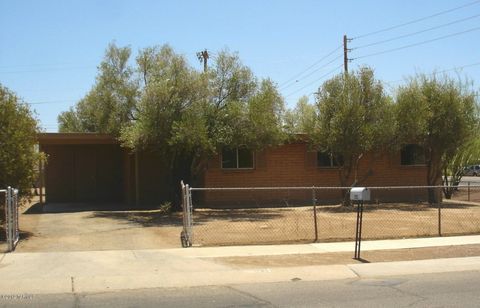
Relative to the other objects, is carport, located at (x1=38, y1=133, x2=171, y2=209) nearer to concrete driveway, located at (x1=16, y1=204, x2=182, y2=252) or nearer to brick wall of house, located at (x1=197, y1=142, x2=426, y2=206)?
brick wall of house, located at (x1=197, y1=142, x2=426, y2=206)

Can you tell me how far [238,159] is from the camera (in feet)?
81.3

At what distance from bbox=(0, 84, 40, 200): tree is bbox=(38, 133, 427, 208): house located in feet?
26.0

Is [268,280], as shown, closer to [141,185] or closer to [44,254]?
[44,254]

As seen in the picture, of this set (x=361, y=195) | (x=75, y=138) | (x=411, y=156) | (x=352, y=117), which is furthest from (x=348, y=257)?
(x=411, y=156)

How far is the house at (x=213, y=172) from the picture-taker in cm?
2455

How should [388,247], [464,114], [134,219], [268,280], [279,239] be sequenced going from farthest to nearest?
[464,114] < [134,219] < [279,239] < [388,247] < [268,280]

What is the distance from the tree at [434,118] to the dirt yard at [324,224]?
288 cm

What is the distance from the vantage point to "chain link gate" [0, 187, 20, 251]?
473 inches

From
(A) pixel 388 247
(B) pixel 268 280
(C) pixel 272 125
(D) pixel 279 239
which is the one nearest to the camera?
Result: (B) pixel 268 280

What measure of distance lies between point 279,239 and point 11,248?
6.00 metres

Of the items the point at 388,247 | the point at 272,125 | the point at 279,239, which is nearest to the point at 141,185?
the point at 272,125

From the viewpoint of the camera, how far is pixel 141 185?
25594 millimetres

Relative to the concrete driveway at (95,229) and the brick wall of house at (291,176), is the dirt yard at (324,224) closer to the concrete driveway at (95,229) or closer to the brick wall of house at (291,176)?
the concrete driveway at (95,229)

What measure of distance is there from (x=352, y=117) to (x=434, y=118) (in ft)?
13.9
